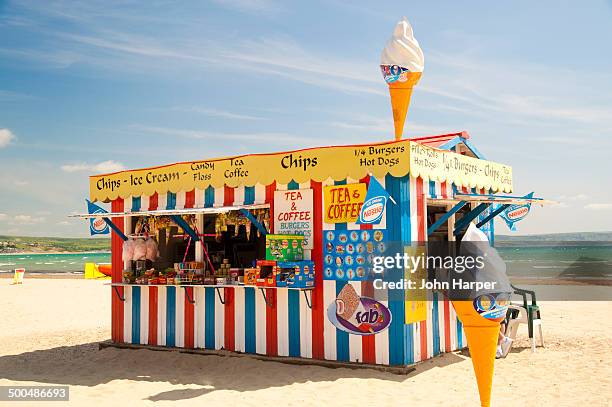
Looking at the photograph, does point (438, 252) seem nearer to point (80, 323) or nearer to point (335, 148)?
point (335, 148)

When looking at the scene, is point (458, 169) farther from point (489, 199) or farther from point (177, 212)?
point (177, 212)

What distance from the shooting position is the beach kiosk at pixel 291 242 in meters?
8.03

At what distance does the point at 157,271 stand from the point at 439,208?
443 centimetres

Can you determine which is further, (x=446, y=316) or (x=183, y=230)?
(x=183, y=230)

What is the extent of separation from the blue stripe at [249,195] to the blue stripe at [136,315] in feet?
8.43

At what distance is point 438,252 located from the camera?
8938 mm

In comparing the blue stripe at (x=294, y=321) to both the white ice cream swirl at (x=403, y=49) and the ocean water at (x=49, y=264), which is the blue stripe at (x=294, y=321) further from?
the ocean water at (x=49, y=264)

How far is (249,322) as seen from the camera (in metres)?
9.08

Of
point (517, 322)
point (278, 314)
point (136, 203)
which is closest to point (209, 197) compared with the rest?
point (136, 203)

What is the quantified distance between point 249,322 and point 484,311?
4653 mm

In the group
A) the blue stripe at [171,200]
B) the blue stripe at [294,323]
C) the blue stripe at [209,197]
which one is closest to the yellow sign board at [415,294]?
the blue stripe at [294,323]

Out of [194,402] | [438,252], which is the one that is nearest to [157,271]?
[194,402]

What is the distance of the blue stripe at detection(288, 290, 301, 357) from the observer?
28.3ft

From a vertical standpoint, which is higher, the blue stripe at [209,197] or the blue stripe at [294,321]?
the blue stripe at [209,197]
